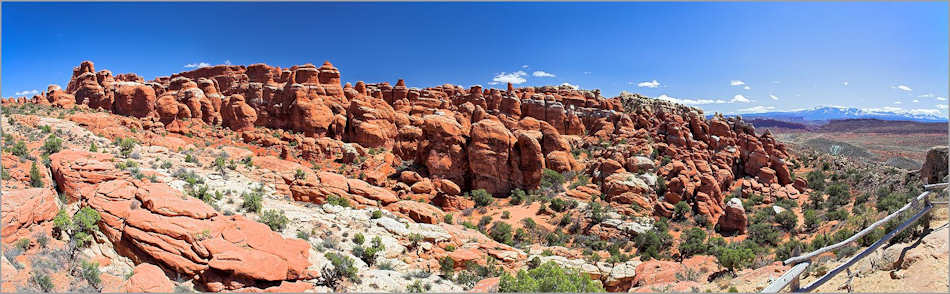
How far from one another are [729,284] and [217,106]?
51143 millimetres

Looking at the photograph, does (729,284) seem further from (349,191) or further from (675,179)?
(675,179)

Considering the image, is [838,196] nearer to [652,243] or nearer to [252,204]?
[652,243]

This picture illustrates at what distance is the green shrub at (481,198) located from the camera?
85.7ft

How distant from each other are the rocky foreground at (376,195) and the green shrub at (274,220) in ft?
0.25

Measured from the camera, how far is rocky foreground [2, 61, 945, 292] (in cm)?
902

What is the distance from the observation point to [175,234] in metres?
9.05

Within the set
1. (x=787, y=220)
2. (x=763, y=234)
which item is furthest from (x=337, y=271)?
(x=787, y=220)

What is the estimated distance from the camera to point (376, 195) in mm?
18328

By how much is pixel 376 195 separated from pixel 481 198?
9839 millimetres

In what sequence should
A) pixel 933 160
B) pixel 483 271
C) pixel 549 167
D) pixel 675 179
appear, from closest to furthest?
1. pixel 933 160
2. pixel 483 271
3. pixel 675 179
4. pixel 549 167

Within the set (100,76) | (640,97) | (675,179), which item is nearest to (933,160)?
(675,179)

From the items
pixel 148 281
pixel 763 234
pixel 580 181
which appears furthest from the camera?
pixel 580 181

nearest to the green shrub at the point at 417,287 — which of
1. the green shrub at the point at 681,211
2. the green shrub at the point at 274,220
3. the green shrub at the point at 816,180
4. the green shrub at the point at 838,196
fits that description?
the green shrub at the point at 274,220

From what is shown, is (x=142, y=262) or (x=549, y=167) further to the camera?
(x=549, y=167)
